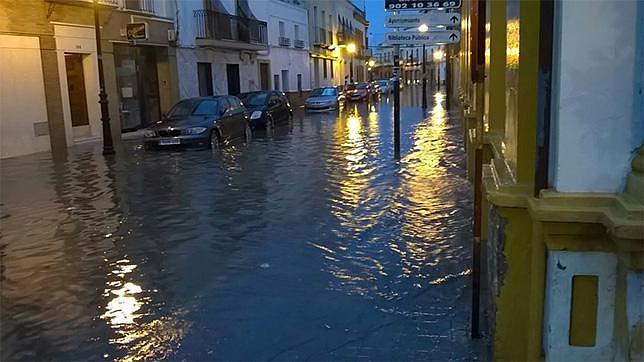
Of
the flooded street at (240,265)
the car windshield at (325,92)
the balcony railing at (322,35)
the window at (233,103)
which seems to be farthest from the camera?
the balcony railing at (322,35)

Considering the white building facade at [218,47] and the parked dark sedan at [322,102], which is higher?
the white building facade at [218,47]

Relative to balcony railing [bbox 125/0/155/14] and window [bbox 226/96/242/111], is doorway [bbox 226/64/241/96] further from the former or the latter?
window [bbox 226/96/242/111]

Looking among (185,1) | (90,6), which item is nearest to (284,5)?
(185,1)

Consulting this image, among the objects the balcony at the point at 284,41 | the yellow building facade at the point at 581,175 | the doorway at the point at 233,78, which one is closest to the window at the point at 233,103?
the doorway at the point at 233,78

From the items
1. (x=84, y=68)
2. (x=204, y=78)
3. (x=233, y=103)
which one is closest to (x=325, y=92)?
(x=204, y=78)

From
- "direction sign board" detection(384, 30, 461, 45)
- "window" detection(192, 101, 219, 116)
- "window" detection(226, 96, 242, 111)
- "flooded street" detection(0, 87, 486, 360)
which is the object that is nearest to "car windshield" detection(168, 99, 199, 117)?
"window" detection(192, 101, 219, 116)

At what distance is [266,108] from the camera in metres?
23.8

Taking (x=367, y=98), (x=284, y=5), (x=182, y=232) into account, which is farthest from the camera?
(x=367, y=98)

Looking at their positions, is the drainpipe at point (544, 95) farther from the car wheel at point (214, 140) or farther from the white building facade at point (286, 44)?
the white building facade at point (286, 44)

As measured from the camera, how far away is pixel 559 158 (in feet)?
8.91

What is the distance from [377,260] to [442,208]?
256cm

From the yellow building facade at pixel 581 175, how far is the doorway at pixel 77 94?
18.4 meters

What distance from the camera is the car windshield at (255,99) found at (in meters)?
24.3

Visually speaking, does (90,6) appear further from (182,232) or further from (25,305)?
(25,305)
